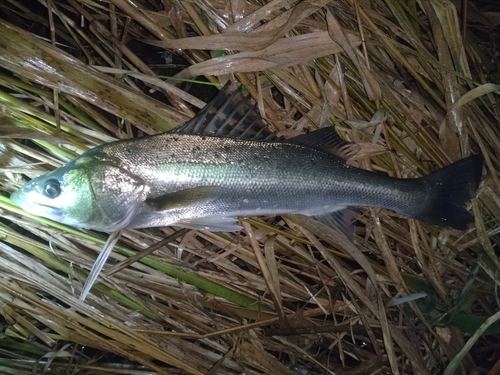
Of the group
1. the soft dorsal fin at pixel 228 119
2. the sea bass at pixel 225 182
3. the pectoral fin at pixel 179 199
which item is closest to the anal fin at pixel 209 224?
the sea bass at pixel 225 182

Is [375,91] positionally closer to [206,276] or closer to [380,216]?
[380,216]

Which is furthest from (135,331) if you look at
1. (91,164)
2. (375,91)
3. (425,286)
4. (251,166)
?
(375,91)

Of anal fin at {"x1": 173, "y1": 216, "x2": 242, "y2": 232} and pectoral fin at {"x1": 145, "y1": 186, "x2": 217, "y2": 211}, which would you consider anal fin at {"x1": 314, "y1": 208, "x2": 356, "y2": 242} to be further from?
pectoral fin at {"x1": 145, "y1": 186, "x2": 217, "y2": 211}

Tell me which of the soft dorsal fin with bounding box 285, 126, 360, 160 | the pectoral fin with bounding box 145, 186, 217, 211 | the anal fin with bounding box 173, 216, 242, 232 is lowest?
the anal fin with bounding box 173, 216, 242, 232

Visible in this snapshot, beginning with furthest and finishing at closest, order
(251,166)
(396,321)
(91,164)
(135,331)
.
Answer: (396,321)
(135,331)
(251,166)
(91,164)

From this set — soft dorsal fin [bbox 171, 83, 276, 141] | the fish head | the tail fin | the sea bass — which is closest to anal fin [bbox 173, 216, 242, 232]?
the sea bass

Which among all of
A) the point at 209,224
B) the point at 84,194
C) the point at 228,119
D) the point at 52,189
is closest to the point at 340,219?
the point at 209,224

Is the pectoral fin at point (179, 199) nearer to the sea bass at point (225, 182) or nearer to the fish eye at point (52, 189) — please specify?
the sea bass at point (225, 182)
